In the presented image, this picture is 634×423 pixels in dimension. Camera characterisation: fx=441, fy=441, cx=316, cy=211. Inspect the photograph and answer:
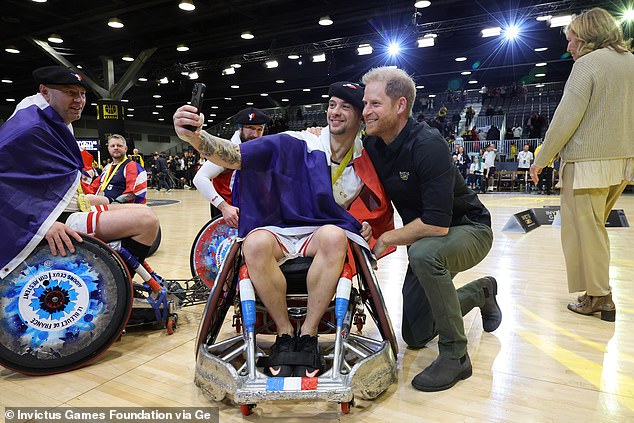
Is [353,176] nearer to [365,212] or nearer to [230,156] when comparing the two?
[365,212]

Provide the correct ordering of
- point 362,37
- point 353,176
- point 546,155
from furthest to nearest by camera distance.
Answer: point 362,37, point 546,155, point 353,176

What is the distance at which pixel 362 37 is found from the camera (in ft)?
38.4

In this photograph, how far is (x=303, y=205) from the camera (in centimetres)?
188

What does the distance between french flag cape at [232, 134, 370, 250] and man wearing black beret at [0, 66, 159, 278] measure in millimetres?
780

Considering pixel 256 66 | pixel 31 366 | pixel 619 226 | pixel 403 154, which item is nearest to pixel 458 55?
pixel 256 66

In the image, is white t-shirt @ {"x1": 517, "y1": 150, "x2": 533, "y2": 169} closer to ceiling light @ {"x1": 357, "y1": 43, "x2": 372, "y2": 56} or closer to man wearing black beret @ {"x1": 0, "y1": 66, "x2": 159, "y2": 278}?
ceiling light @ {"x1": 357, "y1": 43, "x2": 372, "y2": 56}

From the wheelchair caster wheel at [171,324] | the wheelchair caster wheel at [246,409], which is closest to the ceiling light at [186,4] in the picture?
the wheelchair caster wheel at [171,324]

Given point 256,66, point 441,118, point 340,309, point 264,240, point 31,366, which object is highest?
point 256,66

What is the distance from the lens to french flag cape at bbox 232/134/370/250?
5.98ft

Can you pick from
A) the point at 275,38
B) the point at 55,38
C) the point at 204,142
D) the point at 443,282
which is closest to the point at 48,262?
the point at 204,142

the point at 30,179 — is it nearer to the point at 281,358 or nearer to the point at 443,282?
the point at 281,358

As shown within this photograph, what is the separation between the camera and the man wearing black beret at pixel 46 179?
183cm

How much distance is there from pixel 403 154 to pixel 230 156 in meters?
0.73

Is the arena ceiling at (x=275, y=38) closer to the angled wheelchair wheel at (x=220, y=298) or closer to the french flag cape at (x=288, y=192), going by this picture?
the french flag cape at (x=288, y=192)
